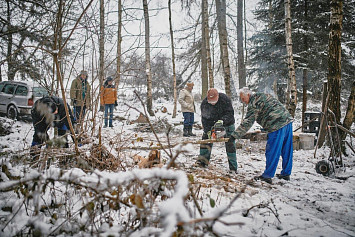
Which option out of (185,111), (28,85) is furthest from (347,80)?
(28,85)

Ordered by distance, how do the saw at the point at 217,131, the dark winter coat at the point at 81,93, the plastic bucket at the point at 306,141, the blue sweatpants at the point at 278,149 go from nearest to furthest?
the dark winter coat at the point at 81,93, the blue sweatpants at the point at 278,149, the saw at the point at 217,131, the plastic bucket at the point at 306,141

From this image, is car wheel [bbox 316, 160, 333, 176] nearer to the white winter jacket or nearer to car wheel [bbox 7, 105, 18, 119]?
the white winter jacket

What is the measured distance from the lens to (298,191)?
335cm

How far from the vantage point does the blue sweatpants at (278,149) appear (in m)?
3.70

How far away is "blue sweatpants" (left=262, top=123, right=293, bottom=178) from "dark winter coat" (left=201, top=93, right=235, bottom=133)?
38.0 inches

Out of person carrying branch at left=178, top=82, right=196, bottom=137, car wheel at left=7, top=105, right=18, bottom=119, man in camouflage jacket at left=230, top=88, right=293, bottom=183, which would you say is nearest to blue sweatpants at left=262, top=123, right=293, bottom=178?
man in camouflage jacket at left=230, top=88, right=293, bottom=183

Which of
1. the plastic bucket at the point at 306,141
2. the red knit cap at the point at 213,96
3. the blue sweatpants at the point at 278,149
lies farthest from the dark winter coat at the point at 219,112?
the plastic bucket at the point at 306,141

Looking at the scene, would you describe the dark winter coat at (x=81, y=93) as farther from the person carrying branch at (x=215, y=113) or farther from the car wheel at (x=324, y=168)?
the car wheel at (x=324, y=168)

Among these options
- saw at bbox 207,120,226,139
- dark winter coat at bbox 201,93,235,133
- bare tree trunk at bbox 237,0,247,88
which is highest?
bare tree trunk at bbox 237,0,247,88

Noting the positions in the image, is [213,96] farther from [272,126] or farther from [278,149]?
[278,149]

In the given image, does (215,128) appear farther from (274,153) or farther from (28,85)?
(28,85)

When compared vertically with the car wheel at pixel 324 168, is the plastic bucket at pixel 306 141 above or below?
above

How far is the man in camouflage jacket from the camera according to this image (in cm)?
370

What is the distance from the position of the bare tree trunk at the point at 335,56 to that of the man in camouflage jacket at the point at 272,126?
8.84 feet
